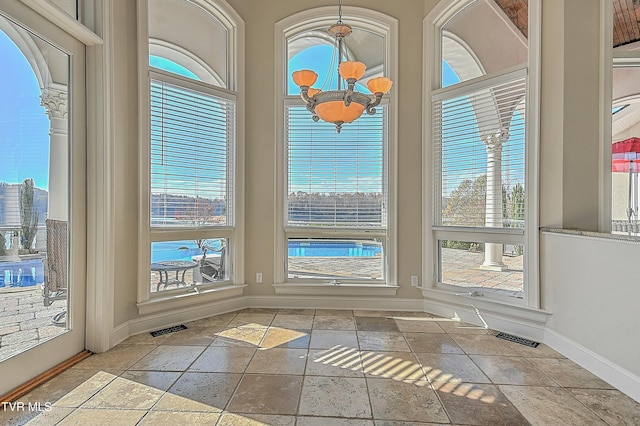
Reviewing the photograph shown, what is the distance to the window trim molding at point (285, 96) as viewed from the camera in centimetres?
378

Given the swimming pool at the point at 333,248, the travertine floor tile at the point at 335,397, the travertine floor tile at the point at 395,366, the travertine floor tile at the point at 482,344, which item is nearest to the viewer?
the travertine floor tile at the point at 335,397

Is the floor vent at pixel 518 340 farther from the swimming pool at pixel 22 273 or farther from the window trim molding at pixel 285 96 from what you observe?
the swimming pool at pixel 22 273

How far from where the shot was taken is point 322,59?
3.89 metres

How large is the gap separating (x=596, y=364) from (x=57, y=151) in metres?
4.30

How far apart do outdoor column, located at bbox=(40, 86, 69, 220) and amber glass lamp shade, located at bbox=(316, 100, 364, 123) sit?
196 centimetres

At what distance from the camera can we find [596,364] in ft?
7.84

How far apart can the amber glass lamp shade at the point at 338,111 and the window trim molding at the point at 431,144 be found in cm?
167

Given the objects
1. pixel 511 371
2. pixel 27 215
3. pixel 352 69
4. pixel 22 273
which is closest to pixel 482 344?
pixel 511 371

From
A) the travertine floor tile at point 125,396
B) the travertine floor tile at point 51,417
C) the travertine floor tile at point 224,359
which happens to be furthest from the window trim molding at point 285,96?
the travertine floor tile at point 51,417

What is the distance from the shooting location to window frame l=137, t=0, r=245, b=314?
121 inches

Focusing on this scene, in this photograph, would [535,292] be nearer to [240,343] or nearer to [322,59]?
[240,343]

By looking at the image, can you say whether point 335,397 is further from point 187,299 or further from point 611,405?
point 187,299

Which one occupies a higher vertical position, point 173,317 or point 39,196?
point 39,196

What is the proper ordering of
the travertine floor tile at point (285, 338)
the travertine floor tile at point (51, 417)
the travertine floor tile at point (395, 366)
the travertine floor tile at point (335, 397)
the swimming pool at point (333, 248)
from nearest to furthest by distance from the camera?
the travertine floor tile at point (51, 417) < the travertine floor tile at point (335, 397) < the travertine floor tile at point (395, 366) < the travertine floor tile at point (285, 338) < the swimming pool at point (333, 248)
